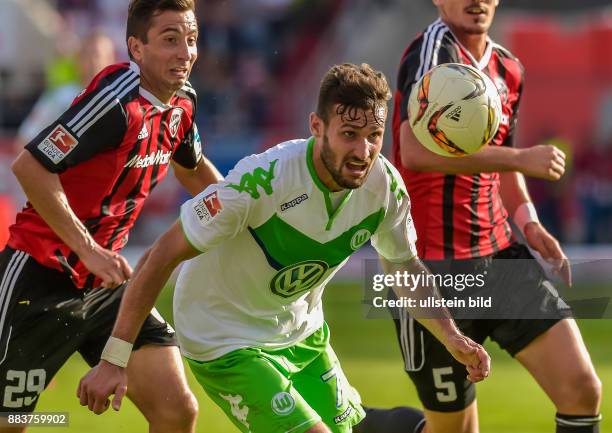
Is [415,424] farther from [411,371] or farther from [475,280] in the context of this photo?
[475,280]

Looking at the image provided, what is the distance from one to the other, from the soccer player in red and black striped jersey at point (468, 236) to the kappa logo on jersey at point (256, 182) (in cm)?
103

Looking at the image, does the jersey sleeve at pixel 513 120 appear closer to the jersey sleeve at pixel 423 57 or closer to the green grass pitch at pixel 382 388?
the jersey sleeve at pixel 423 57

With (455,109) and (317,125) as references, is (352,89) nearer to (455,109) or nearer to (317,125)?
(317,125)

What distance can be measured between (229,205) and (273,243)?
0.36 metres

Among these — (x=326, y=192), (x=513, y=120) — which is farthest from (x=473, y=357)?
(x=513, y=120)

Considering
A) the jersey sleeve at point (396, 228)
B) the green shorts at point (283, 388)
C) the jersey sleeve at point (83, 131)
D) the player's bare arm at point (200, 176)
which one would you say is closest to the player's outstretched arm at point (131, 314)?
the green shorts at point (283, 388)

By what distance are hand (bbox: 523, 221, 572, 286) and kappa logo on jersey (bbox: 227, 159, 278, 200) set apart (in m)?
1.90

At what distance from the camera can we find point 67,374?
36.2 feet

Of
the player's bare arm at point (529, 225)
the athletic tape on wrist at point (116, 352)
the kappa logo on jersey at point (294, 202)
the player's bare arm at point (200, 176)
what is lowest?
the athletic tape on wrist at point (116, 352)

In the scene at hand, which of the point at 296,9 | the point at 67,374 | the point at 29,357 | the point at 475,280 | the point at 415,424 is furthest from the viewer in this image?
the point at 296,9

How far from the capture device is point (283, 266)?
212 inches

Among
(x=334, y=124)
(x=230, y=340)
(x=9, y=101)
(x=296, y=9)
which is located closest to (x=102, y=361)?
(x=230, y=340)

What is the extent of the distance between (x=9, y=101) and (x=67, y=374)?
11063 mm

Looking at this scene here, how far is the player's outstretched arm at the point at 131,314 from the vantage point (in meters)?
4.80
